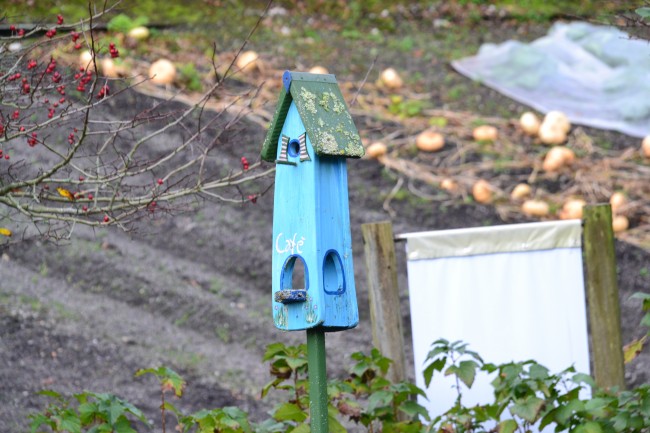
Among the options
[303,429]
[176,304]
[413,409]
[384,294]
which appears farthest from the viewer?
[176,304]

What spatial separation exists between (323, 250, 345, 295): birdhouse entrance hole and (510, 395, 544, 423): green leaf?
92 centimetres

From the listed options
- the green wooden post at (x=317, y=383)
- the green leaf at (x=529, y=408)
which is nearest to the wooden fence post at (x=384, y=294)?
the green leaf at (x=529, y=408)

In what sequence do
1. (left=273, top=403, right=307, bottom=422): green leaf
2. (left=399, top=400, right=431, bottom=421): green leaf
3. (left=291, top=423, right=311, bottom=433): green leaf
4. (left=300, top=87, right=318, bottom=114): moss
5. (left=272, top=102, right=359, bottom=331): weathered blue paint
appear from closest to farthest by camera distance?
(left=272, top=102, right=359, bottom=331): weathered blue paint
(left=300, top=87, right=318, bottom=114): moss
(left=291, top=423, right=311, bottom=433): green leaf
(left=273, top=403, right=307, bottom=422): green leaf
(left=399, top=400, right=431, bottom=421): green leaf

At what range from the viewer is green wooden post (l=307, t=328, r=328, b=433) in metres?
3.11

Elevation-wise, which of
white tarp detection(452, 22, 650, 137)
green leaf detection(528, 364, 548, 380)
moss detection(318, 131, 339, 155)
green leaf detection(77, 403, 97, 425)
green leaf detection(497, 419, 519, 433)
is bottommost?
green leaf detection(497, 419, 519, 433)

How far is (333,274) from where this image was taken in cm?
318

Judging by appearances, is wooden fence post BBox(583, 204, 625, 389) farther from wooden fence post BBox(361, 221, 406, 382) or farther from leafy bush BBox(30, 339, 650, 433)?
wooden fence post BBox(361, 221, 406, 382)

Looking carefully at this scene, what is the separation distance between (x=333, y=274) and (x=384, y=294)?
4.60 feet

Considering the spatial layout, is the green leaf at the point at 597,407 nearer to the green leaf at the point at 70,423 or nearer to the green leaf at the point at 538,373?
the green leaf at the point at 538,373

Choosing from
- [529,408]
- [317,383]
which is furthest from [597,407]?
[317,383]

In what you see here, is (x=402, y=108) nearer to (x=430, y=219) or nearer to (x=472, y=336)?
(x=430, y=219)

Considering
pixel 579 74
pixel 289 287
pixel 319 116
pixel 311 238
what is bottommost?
pixel 289 287

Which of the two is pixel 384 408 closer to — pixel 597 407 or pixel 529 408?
pixel 529 408

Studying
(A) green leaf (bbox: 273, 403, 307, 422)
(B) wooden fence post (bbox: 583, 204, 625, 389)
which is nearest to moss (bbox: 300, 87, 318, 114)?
(A) green leaf (bbox: 273, 403, 307, 422)
